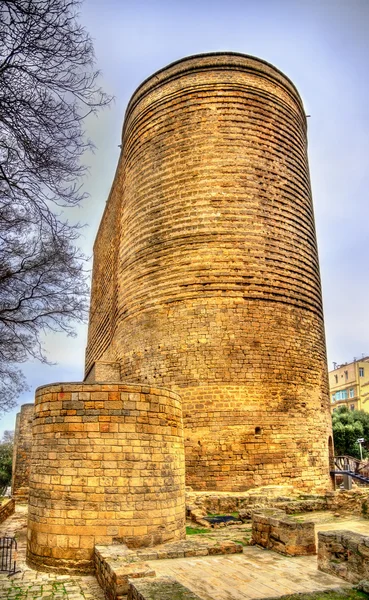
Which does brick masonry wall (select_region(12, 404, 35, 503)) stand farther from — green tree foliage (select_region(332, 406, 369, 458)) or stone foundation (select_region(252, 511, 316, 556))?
green tree foliage (select_region(332, 406, 369, 458))

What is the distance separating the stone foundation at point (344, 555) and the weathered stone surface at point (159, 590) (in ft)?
9.00

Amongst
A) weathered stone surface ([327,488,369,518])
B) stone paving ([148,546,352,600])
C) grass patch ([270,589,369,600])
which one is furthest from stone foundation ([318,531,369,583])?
weathered stone surface ([327,488,369,518])

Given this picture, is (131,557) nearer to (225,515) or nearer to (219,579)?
(219,579)

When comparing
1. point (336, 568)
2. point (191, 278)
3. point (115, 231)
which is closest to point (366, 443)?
point (115, 231)

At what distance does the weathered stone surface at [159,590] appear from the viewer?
15.2 ft

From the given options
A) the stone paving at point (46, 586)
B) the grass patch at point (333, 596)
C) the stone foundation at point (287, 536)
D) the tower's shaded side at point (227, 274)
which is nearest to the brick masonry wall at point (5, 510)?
the tower's shaded side at point (227, 274)

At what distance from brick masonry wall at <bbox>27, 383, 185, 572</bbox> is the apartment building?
4559 cm

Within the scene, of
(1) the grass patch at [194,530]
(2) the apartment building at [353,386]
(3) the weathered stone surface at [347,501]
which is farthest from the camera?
(2) the apartment building at [353,386]

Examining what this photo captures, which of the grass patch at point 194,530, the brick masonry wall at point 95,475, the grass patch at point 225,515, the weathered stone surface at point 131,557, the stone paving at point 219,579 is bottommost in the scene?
the grass patch at point 194,530

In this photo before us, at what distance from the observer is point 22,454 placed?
2208 centimetres

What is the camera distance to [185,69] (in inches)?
630

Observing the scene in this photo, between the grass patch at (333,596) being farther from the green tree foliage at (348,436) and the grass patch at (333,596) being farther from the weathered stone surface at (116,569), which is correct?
the green tree foliage at (348,436)

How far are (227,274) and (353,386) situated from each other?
1674 inches

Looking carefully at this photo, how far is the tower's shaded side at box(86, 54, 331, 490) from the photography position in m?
13.2
